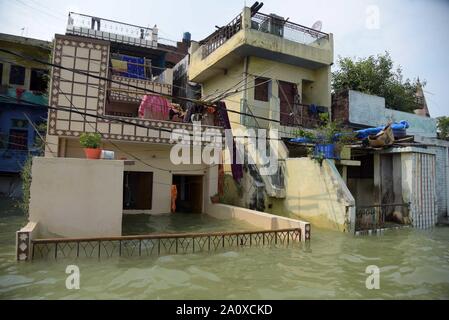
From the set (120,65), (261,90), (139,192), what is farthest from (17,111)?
(261,90)

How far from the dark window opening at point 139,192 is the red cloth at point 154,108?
286 centimetres

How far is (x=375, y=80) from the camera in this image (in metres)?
22.7

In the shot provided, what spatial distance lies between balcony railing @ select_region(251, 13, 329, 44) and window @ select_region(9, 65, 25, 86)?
656 inches

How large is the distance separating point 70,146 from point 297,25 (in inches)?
532

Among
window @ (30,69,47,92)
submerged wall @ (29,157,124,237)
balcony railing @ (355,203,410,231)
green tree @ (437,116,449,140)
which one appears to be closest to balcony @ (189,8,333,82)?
balcony railing @ (355,203,410,231)

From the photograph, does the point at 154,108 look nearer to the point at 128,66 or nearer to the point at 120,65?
the point at 120,65

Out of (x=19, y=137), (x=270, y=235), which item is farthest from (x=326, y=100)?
(x=19, y=137)

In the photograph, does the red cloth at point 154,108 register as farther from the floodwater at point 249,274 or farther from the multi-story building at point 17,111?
the multi-story building at point 17,111

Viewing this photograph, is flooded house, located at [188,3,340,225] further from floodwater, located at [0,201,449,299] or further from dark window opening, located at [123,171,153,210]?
floodwater, located at [0,201,449,299]

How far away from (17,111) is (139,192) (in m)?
12.7

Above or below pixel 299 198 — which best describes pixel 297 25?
above

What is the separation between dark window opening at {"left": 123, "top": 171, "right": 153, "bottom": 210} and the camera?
15477mm

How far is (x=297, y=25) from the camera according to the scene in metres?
18.4
